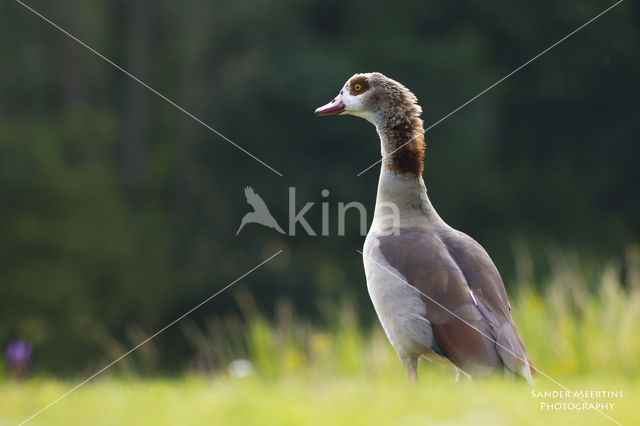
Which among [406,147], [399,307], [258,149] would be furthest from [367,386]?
[258,149]

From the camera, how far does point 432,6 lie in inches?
660

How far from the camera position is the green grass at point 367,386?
3652 millimetres

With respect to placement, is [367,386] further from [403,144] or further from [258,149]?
[258,149]

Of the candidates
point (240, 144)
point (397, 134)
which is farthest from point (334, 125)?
point (397, 134)

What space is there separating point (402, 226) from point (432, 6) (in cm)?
1335

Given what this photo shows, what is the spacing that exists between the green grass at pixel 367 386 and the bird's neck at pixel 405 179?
776 millimetres

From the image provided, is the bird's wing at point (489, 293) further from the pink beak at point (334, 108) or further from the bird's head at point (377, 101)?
the pink beak at point (334, 108)

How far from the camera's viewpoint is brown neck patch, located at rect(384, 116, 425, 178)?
4121mm

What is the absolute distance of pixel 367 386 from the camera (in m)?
4.93

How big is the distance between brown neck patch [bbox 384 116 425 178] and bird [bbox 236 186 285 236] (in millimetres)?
9232

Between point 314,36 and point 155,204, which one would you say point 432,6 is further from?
point 155,204

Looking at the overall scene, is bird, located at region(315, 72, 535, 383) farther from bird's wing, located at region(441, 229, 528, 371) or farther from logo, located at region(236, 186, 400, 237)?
logo, located at region(236, 186, 400, 237)

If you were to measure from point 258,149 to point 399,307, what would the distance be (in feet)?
38.6

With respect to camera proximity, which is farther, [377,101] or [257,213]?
[257,213]
